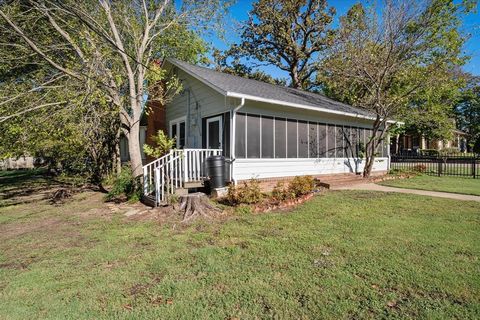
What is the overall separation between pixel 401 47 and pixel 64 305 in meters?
13.5

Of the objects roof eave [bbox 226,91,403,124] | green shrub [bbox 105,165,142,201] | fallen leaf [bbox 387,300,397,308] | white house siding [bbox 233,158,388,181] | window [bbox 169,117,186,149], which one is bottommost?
fallen leaf [bbox 387,300,397,308]

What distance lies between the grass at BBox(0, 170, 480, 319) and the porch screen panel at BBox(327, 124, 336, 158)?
18.2 feet

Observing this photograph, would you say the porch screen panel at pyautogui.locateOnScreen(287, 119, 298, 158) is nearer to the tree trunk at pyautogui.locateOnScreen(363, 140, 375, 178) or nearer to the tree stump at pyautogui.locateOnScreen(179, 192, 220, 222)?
the tree trunk at pyautogui.locateOnScreen(363, 140, 375, 178)

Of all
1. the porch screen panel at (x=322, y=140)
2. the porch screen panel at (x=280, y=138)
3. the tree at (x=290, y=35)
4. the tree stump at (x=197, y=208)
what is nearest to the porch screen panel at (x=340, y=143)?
the porch screen panel at (x=322, y=140)

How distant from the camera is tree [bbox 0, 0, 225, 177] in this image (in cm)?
779

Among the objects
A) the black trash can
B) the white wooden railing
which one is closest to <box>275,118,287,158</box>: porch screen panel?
the white wooden railing

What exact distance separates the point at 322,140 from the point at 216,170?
5430 millimetres

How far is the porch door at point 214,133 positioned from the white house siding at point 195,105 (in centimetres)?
26

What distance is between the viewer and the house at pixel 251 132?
28.1 ft

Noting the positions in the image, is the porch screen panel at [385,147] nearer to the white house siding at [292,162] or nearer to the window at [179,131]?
the white house siding at [292,162]

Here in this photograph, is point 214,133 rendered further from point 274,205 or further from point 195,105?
point 274,205

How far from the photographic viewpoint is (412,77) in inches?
486

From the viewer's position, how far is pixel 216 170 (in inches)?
314

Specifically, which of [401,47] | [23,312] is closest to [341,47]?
[401,47]
